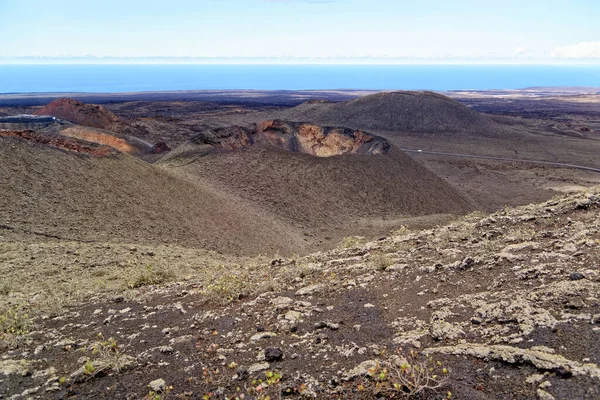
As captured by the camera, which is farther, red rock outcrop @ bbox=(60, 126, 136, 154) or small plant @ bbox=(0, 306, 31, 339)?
red rock outcrop @ bbox=(60, 126, 136, 154)

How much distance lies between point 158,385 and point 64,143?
1324cm

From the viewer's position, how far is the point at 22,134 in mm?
14992

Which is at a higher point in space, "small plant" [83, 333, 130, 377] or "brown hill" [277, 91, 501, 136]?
"brown hill" [277, 91, 501, 136]

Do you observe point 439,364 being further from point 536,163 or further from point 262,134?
point 536,163

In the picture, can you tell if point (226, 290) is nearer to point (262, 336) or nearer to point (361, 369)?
point (262, 336)

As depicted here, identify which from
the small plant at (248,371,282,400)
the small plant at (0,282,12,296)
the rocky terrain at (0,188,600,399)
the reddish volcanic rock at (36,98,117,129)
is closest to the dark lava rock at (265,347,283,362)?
the rocky terrain at (0,188,600,399)

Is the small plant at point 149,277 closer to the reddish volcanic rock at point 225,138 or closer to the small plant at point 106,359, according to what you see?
the small plant at point 106,359

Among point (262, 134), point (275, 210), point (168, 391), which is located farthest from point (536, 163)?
point (168, 391)

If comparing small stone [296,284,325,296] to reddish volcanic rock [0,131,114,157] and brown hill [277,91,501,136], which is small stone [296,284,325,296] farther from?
brown hill [277,91,501,136]

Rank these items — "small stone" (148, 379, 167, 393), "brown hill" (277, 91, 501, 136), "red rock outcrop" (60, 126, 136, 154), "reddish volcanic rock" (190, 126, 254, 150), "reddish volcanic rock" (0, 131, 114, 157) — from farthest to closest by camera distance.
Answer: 1. "brown hill" (277, 91, 501, 136)
2. "red rock outcrop" (60, 126, 136, 154)
3. "reddish volcanic rock" (190, 126, 254, 150)
4. "reddish volcanic rock" (0, 131, 114, 157)
5. "small stone" (148, 379, 167, 393)

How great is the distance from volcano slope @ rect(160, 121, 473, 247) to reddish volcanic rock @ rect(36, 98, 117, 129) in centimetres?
2197

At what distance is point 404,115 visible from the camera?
169ft

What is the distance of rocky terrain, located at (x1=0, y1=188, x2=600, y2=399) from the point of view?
3.46 m

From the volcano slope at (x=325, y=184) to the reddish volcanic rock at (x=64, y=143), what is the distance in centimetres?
311
